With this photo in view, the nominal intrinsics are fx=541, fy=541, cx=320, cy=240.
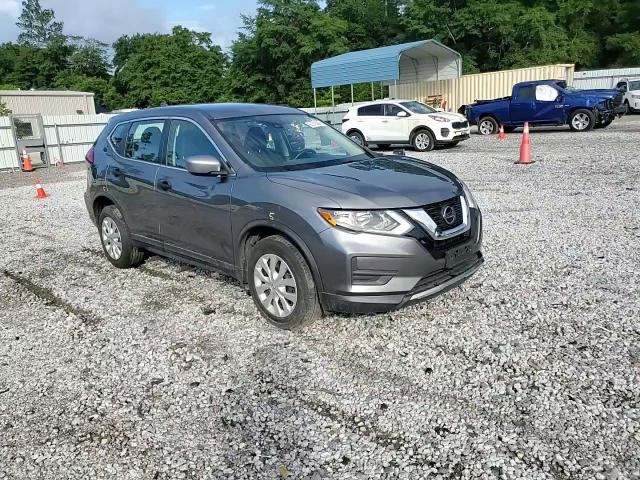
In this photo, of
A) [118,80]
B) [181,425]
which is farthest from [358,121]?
[118,80]

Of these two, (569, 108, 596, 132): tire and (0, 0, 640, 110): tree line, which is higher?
(0, 0, 640, 110): tree line

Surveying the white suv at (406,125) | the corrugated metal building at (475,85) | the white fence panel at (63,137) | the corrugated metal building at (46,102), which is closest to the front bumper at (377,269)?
the white suv at (406,125)

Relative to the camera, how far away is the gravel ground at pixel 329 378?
2750mm

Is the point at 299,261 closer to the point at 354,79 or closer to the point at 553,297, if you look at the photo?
the point at 553,297

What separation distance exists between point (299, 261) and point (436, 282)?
3.26 feet

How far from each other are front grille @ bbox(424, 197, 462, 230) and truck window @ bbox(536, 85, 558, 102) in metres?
16.8

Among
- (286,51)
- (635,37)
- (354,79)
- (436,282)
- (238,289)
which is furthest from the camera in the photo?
(286,51)

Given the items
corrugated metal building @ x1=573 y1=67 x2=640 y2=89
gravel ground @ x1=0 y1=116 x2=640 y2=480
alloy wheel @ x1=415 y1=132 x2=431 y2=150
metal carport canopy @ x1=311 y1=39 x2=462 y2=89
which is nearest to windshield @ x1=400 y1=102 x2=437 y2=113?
alloy wheel @ x1=415 y1=132 x2=431 y2=150

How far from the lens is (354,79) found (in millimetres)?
25516

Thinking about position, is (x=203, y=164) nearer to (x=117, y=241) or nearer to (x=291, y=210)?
(x=291, y=210)

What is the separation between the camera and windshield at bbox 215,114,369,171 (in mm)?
4465

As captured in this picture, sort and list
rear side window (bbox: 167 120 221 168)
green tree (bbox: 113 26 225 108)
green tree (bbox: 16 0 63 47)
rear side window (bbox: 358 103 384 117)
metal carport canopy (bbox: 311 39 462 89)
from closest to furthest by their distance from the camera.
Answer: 1. rear side window (bbox: 167 120 221 168)
2. rear side window (bbox: 358 103 384 117)
3. metal carport canopy (bbox: 311 39 462 89)
4. green tree (bbox: 113 26 225 108)
5. green tree (bbox: 16 0 63 47)

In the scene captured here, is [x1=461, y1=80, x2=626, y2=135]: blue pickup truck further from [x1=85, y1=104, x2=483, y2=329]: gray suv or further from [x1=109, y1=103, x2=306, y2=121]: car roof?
[x1=109, y1=103, x2=306, y2=121]: car roof

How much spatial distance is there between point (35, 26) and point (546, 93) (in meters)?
90.3
